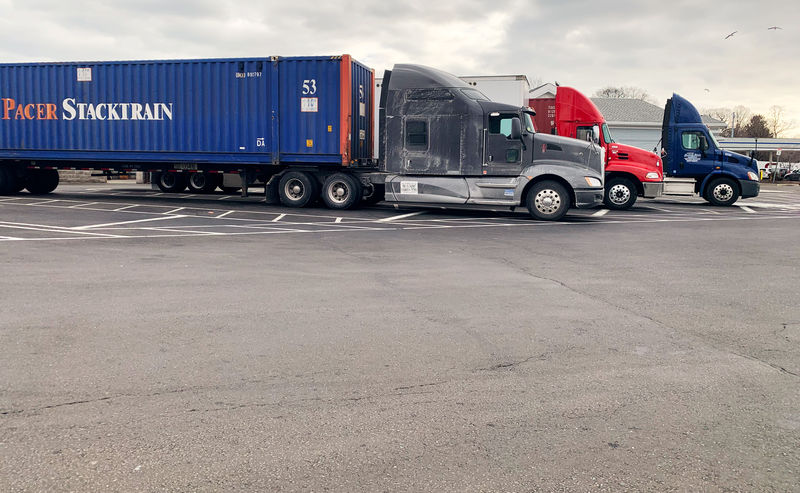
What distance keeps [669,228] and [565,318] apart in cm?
963

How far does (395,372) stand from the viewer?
4.37m

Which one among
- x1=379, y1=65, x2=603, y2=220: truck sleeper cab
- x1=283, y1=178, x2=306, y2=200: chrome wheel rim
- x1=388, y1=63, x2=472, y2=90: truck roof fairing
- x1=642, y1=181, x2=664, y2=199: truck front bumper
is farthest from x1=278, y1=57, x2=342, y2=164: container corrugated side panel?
x1=642, y1=181, x2=664, y2=199: truck front bumper

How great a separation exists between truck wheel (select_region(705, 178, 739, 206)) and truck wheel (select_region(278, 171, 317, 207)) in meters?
12.4

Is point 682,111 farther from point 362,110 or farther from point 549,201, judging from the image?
point 362,110

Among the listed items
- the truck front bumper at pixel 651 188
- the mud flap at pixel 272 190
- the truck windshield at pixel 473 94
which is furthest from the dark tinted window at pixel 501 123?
the mud flap at pixel 272 190

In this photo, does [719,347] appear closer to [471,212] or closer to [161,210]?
[471,212]

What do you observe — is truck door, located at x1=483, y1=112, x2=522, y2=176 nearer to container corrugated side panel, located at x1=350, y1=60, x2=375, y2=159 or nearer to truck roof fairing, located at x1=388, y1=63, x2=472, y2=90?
truck roof fairing, located at x1=388, y1=63, x2=472, y2=90

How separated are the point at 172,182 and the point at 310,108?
7.96 meters

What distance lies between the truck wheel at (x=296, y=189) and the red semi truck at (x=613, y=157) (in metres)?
6.90

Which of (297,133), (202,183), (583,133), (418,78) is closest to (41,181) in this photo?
(202,183)

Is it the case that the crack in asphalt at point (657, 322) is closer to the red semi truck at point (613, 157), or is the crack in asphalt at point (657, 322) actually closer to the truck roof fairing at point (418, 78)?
the truck roof fairing at point (418, 78)

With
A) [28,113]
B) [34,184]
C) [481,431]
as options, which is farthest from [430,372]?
[34,184]

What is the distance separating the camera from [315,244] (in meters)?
11.0

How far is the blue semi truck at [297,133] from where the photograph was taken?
615 inches
